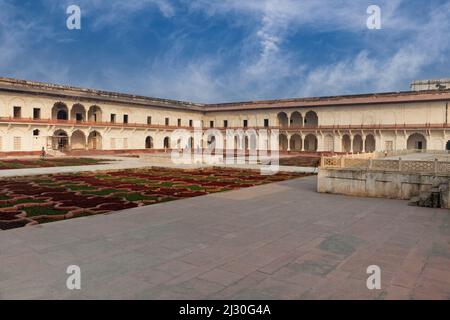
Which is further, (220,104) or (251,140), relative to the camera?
(220,104)

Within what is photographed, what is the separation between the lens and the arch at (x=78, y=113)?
3838 cm

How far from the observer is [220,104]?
50656 mm

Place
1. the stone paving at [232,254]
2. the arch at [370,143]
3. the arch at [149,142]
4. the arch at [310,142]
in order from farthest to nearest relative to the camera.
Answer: the arch at [149,142]
the arch at [310,142]
the arch at [370,143]
the stone paving at [232,254]

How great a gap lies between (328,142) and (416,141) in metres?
8.80

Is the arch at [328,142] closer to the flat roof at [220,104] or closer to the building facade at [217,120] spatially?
the building facade at [217,120]

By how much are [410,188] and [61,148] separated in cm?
3325

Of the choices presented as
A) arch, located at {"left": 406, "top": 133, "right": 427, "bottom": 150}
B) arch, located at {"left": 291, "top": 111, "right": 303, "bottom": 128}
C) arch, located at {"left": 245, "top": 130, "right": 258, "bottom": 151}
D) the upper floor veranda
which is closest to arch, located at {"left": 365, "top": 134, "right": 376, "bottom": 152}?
the upper floor veranda

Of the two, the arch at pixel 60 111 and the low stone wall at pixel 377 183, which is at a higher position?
the arch at pixel 60 111

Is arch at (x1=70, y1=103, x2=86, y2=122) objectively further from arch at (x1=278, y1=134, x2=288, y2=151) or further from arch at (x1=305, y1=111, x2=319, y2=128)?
arch at (x1=305, y1=111, x2=319, y2=128)

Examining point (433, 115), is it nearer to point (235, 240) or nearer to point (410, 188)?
point (410, 188)

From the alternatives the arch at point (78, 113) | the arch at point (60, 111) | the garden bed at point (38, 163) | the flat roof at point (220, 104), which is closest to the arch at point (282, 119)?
the flat roof at point (220, 104)

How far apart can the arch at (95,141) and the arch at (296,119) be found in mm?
23059

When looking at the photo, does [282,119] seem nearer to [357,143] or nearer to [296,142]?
[296,142]

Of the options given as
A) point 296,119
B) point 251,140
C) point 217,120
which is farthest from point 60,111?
point 296,119
